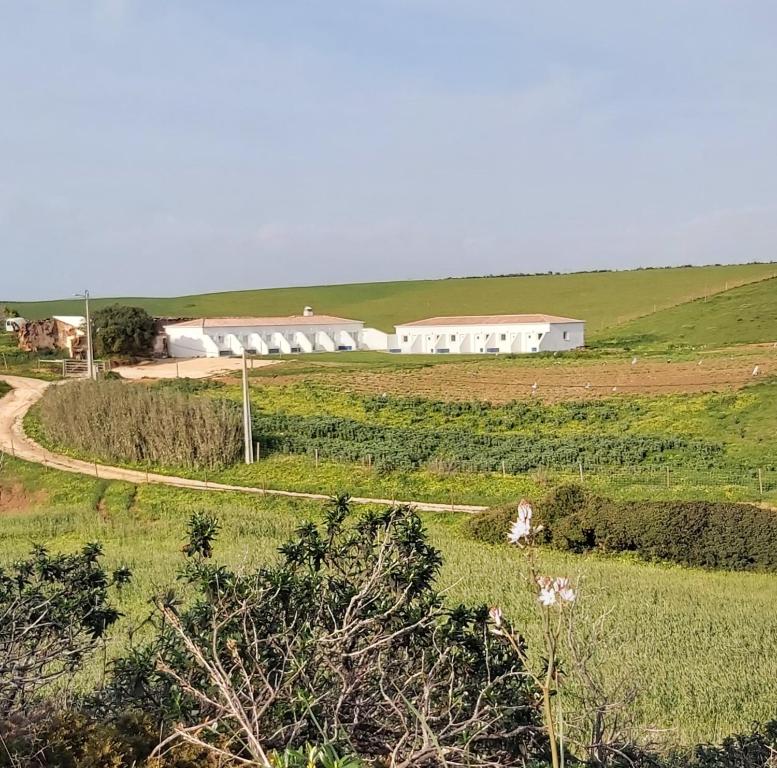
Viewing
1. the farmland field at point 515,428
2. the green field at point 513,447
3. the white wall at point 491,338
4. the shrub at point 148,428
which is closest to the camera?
the green field at point 513,447

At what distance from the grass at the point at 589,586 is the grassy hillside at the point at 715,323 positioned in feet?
142

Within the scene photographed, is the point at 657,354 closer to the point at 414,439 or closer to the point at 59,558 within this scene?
the point at 414,439

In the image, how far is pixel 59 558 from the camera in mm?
7352

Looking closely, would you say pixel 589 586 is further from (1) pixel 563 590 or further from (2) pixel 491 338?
(2) pixel 491 338

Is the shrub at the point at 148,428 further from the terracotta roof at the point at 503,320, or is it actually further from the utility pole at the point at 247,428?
the terracotta roof at the point at 503,320

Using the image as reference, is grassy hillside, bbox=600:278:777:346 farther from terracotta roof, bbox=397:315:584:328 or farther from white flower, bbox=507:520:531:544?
white flower, bbox=507:520:531:544

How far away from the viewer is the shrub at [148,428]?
29.9m

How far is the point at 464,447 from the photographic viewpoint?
1181 inches

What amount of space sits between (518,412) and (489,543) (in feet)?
59.7

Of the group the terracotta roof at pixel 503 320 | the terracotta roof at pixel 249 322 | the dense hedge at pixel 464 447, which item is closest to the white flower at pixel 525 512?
the dense hedge at pixel 464 447

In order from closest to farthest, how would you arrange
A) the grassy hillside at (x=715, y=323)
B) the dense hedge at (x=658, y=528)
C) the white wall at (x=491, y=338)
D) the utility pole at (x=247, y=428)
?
the dense hedge at (x=658, y=528) → the utility pole at (x=247, y=428) → the grassy hillside at (x=715, y=323) → the white wall at (x=491, y=338)

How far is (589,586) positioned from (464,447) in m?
15.4

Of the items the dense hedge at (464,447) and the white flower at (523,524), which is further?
the dense hedge at (464,447)

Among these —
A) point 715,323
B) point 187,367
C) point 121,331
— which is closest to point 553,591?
point 187,367
